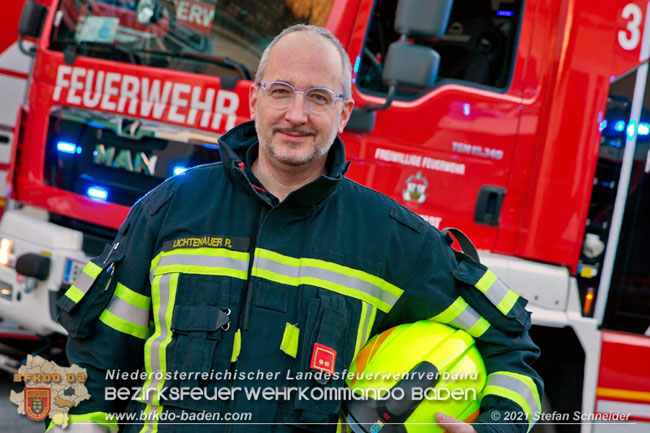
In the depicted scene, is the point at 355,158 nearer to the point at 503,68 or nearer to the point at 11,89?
the point at 503,68

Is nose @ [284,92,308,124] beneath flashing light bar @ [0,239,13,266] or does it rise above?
above

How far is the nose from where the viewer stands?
1804 millimetres

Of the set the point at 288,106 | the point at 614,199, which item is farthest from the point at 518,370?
the point at 614,199

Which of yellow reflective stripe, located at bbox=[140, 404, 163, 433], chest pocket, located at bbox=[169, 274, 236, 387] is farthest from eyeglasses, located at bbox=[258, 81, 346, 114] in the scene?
yellow reflective stripe, located at bbox=[140, 404, 163, 433]

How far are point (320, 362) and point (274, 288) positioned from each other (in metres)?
0.21

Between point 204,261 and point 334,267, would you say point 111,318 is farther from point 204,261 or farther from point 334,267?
point 334,267

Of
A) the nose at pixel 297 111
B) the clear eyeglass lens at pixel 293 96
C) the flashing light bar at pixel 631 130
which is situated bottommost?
the nose at pixel 297 111

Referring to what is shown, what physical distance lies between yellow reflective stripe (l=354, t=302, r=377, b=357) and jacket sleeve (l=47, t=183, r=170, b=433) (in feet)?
1.79

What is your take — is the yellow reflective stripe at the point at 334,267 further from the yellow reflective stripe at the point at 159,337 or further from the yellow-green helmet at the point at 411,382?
the yellow reflective stripe at the point at 159,337

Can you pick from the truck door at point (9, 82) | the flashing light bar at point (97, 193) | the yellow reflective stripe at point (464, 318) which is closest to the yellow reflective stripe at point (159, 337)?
the yellow reflective stripe at point (464, 318)

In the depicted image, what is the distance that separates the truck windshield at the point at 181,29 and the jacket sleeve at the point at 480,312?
1778 millimetres

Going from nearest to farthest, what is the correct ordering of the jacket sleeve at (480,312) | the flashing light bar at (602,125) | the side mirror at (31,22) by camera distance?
1. the jacket sleeve at (480,312)
2. the flashing light bar at (602,125)
3. the side mirror at (31,22)

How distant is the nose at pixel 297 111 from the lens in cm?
180

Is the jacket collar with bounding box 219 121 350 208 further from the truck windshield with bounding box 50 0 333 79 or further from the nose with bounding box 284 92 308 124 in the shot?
the truck windshield with bounding box 50 0 333 79
